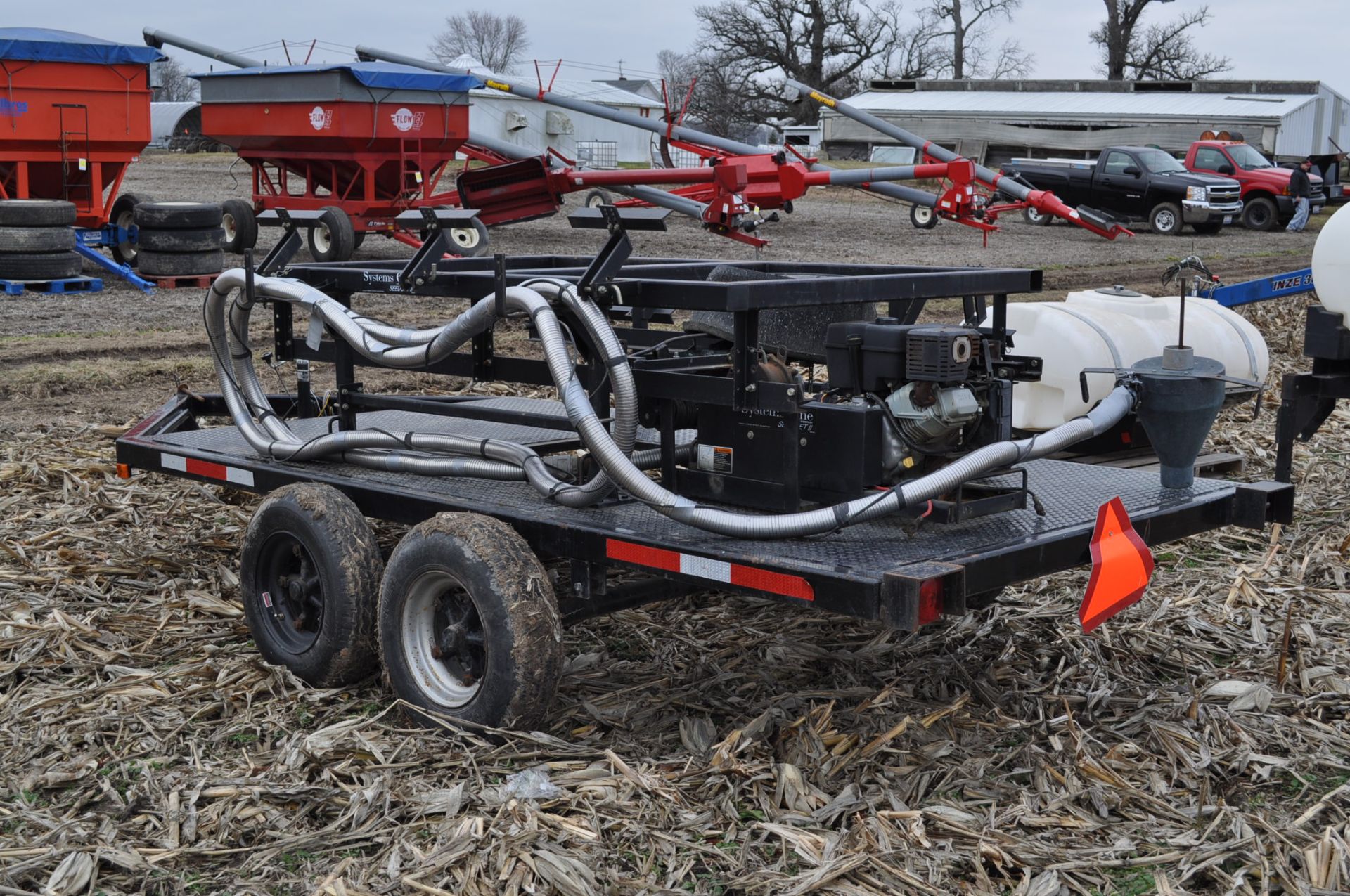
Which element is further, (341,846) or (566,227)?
(566,227)

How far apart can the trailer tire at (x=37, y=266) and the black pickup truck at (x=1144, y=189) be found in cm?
2014

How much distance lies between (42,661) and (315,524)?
1.13m

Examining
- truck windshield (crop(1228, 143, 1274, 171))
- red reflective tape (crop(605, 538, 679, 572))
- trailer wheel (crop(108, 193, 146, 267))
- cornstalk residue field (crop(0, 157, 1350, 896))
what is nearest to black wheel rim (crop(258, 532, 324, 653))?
cornstalk residue field (crop(0, 157, 1350, 896))

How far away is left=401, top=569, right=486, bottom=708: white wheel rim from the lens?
4473mm

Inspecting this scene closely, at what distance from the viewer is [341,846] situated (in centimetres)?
377

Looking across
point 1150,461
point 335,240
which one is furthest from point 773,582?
point 335,240

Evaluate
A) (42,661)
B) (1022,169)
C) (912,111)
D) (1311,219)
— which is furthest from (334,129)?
(912,111)

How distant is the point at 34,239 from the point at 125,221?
7.84 ft

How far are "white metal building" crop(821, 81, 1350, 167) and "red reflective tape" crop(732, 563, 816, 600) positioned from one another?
4159 centimetres

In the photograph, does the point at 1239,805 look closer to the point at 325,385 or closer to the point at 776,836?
the point at 776,836

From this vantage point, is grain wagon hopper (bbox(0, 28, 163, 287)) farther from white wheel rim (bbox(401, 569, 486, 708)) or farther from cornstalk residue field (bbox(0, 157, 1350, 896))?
white wheel rim (bbox(401, 569, 486, 708))

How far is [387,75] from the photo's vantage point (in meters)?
17.9

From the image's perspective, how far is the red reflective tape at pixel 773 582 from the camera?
3.92 m

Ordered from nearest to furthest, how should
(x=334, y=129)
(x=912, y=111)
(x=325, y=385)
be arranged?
(x=325, y=385)
(x=334, y=129)
(x=912, y=111)
